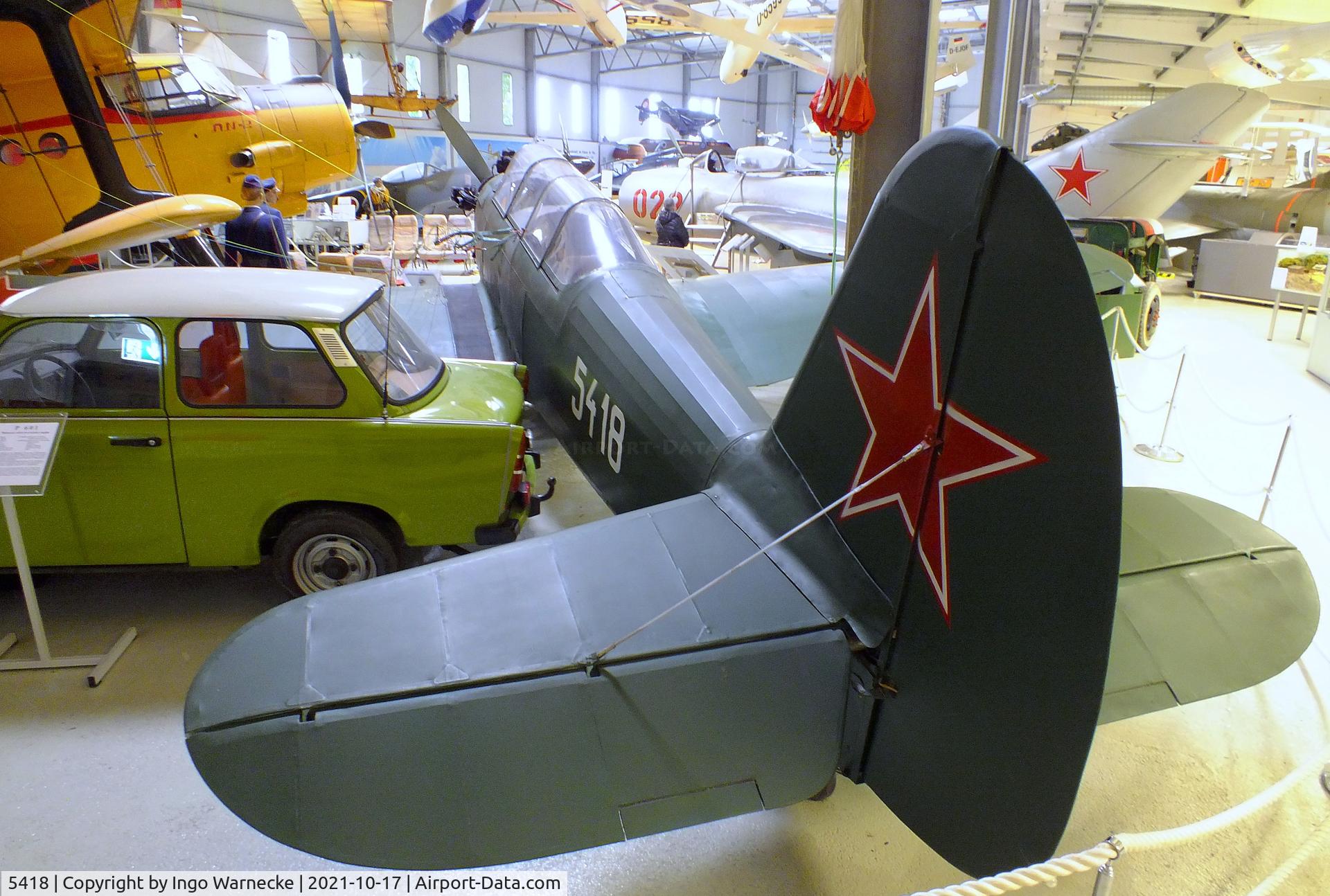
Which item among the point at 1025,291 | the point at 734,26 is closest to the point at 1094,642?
the point at 1025,291

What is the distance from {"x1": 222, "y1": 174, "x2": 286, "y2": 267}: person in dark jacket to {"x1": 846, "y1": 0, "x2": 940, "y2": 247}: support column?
15.5ft

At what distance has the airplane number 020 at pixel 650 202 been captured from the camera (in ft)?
54.2

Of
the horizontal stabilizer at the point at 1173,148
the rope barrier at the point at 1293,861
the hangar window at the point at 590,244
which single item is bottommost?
the rope barrier at the point at 1293,861

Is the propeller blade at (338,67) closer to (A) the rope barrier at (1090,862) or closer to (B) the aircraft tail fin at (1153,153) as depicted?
(A) the rope barrier at (1090,862)

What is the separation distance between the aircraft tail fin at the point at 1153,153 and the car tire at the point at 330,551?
1342cm

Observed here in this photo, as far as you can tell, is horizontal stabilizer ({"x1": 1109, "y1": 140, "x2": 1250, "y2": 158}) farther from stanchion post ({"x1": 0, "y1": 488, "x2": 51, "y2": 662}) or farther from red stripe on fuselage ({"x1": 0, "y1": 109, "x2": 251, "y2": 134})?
stanchion post ({"x1": 0, "y1": 488, "x2": 51, "y2": 662})

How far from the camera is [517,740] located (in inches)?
66.7

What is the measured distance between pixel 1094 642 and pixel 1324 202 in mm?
20255

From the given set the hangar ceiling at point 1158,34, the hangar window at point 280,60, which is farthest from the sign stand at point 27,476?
the hangar window at point 280,60

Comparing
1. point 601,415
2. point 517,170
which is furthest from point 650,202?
point 601,415

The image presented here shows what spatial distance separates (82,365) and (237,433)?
0.78 m

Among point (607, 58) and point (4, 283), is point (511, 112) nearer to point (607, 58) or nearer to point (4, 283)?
point (607, 58)

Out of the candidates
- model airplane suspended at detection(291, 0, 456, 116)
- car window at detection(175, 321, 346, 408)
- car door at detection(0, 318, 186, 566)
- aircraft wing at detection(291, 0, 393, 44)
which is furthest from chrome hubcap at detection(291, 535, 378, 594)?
aircraft wing at detection(291, 0, 393, 44)

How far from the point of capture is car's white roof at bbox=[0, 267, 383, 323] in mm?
3412
